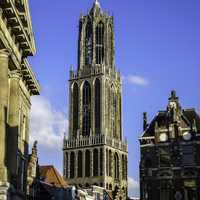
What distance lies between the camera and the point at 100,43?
140 m

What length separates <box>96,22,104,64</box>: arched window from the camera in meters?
139

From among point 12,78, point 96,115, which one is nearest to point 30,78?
point 12,78

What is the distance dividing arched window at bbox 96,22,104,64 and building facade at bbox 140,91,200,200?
237 feet

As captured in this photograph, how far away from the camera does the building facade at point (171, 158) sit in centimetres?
6225

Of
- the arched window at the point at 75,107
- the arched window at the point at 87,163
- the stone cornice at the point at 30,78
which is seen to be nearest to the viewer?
the stone cornice at the point at 30,78

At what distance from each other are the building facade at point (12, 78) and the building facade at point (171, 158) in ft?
91.3

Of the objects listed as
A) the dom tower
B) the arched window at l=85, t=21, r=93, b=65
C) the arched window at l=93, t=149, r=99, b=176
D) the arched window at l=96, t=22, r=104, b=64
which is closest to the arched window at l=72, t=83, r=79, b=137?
the dom tower

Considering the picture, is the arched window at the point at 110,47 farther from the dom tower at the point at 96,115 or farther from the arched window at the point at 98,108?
the arched window at the point at 98,108

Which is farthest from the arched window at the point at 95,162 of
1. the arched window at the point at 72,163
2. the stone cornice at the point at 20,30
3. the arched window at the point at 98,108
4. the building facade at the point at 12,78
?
the stone cornice at the point at 20,30

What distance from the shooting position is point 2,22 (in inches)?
1134

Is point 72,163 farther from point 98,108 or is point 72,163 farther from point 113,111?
point 113,111

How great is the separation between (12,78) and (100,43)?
108359 millimetres

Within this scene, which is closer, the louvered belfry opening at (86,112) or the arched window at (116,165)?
the arched window at (116,165)

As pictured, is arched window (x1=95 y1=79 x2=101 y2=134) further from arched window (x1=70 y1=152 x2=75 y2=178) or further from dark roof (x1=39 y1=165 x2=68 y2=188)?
dark roof (x1=39 y1=165 x2=68 y2=188)
